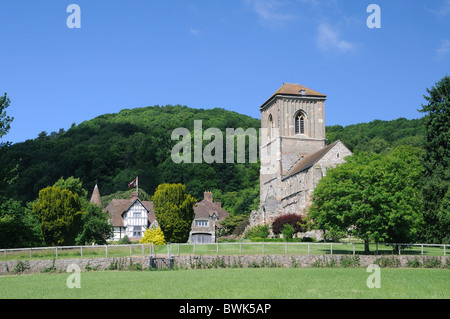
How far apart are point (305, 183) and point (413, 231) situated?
25.4 meters

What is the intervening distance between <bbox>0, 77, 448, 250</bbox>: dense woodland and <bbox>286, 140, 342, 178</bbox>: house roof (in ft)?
84.9

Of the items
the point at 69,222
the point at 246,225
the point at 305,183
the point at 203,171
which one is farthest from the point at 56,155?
the point at 69,222

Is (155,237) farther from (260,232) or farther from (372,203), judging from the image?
(372,203)

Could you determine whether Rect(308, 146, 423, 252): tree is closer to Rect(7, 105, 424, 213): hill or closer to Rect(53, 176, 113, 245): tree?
Rect(53, 176, 113, 245): tree

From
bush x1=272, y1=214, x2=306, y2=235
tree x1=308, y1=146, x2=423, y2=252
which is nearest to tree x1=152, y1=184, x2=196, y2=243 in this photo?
tree x1=308, y1=146, x2=423, y2=252

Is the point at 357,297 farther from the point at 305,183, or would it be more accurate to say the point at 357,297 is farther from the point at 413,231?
Result: the point at 305,183

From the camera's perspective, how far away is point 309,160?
62.8m

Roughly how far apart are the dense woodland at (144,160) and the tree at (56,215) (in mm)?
55548

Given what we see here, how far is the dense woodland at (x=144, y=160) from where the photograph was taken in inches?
4107

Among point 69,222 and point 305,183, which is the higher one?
point 305,183

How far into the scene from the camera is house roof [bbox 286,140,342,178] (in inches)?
2285

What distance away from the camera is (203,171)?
373 ft

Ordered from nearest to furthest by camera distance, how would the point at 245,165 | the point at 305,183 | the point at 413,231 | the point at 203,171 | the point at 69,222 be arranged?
the point at 413,231, the point at 69,222, the point at 305,183, the point at 203,171, the point at 245,165

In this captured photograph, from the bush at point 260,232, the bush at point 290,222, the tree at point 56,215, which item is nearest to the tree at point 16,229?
the tree at point 56,215
